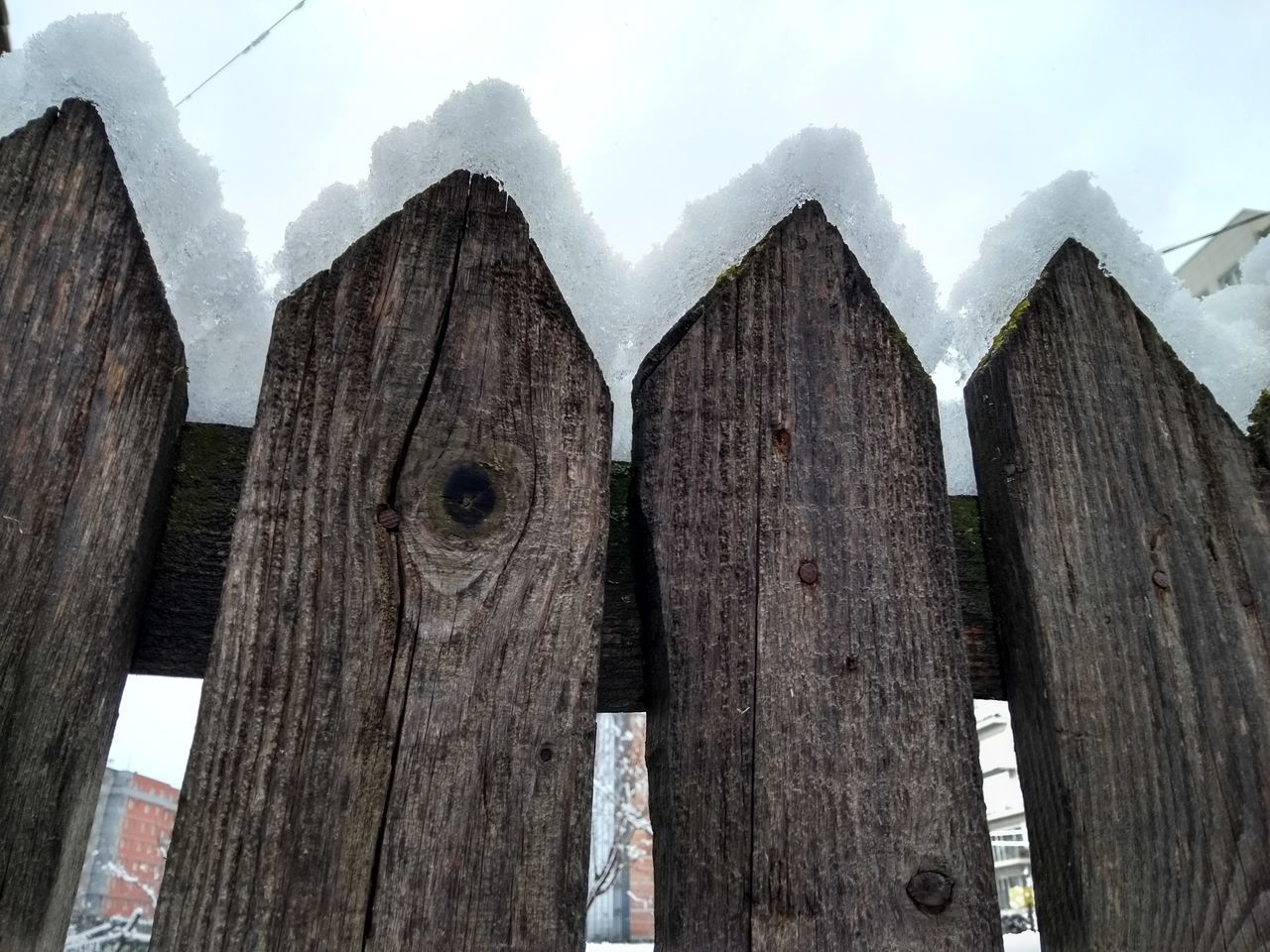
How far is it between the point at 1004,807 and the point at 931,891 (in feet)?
66.2

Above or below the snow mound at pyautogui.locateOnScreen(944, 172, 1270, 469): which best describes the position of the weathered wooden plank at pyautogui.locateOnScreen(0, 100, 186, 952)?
below

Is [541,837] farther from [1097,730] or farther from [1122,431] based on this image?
[1122,431]

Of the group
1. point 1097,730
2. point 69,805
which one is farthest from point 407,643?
point 1097,730

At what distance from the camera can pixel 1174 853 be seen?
877 mm

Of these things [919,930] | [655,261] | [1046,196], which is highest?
[1046,196]

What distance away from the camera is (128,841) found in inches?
1072

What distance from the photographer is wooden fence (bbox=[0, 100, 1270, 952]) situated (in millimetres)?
733

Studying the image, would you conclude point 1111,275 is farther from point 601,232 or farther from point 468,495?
point 468,495

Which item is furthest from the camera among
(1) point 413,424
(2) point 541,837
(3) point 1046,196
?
(3) point 1046,196

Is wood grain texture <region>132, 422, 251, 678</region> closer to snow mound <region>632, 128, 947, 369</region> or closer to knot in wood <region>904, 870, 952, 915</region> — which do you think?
snow mound <region>632, 128, 947, 369</region>

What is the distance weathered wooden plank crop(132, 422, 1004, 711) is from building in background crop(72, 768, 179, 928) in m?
25.6

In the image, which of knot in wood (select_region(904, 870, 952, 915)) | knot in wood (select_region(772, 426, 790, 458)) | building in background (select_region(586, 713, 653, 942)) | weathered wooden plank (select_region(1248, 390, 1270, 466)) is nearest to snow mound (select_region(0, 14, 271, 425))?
knot in wood (select_region(772, 426, 790, 458))

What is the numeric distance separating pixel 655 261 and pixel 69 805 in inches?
31.6

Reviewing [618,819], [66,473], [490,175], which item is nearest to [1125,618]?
[490,175]
